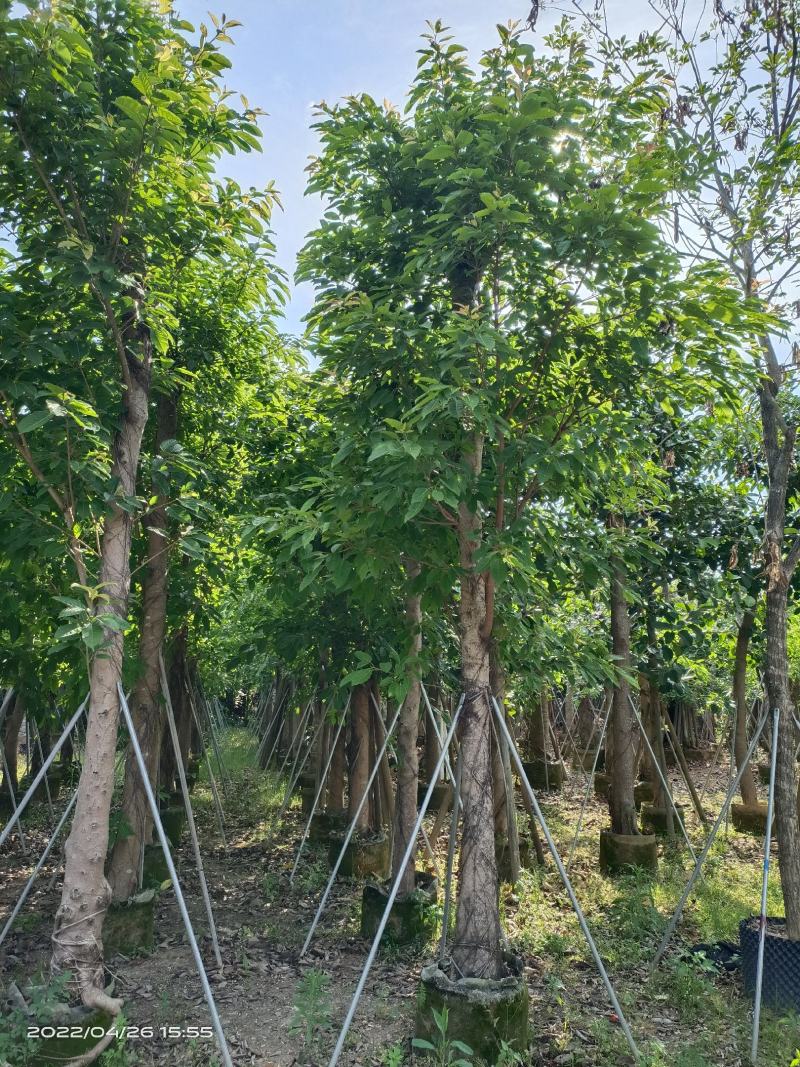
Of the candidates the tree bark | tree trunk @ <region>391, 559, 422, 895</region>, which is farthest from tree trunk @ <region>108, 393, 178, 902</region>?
the tree bark

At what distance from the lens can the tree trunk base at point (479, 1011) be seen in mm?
4230

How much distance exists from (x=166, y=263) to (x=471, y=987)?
5049mm

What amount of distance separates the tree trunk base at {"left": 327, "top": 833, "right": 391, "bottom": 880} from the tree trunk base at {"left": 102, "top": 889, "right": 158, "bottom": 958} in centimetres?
249

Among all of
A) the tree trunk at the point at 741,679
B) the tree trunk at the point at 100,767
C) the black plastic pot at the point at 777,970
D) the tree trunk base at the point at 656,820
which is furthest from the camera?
the tree trunk base at the point at 656,820

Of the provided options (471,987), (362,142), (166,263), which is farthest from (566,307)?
(471,987)

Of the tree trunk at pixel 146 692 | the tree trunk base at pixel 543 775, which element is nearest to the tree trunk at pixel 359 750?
the tree trunk at pixel 146 692

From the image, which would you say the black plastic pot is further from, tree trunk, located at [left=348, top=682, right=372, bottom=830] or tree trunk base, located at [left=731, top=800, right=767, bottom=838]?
tree trunk base, located at [left=731, top=800, right=767, bottom=838]

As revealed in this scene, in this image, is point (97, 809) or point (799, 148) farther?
point (799, 148)

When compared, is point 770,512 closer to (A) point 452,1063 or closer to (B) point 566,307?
(B) point 566,307

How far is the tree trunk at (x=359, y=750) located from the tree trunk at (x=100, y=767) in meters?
4.18

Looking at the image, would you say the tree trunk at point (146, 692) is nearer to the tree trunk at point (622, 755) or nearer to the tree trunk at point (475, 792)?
the tree trunk at point (475, 792)

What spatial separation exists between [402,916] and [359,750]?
2.55 m

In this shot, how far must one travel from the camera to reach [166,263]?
5.40m

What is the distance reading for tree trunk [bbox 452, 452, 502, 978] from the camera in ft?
15.5
